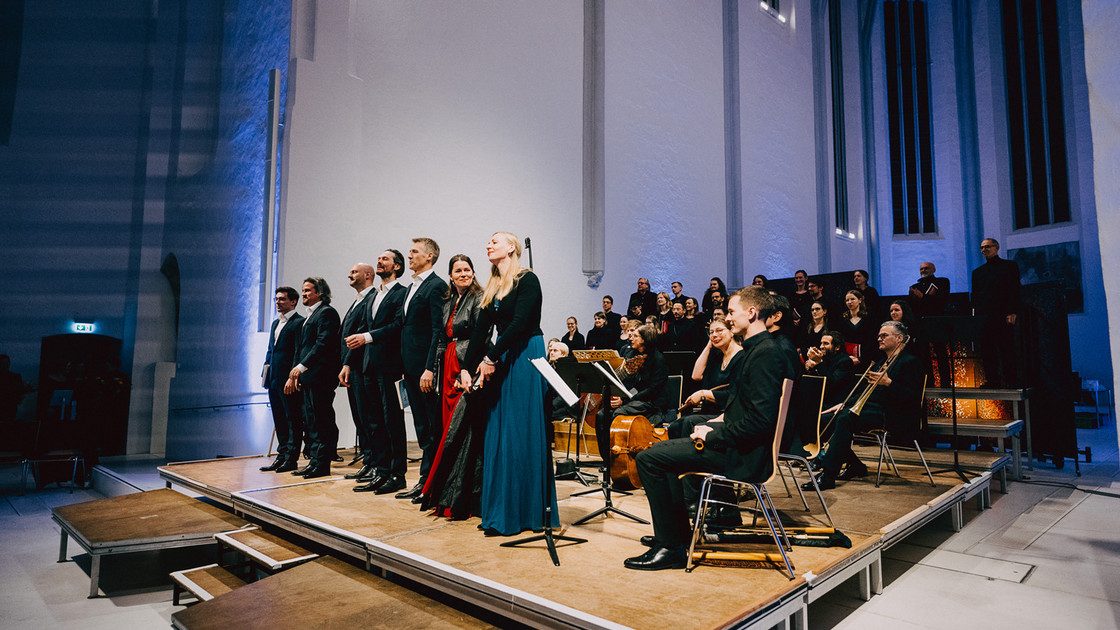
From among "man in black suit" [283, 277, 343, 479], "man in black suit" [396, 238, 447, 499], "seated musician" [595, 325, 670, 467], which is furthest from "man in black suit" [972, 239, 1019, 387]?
"man in black suit" [283, 277, 343, 479]

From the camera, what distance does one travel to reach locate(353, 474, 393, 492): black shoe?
14.9 feet

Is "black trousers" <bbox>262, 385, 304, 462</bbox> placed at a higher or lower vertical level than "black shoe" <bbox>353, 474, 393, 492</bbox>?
higher


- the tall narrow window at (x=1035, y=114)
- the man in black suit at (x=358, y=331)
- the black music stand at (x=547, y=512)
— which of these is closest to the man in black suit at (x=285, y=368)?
the man in black suit at (x=358, y=331)

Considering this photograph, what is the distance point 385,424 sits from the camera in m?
4.70

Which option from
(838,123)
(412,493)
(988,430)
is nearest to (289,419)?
(412,493)

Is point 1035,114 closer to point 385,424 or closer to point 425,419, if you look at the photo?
point 425,419

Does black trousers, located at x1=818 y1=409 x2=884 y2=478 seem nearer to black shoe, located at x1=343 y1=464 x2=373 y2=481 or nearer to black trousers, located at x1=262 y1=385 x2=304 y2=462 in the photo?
black shoe, located at x1=343 y1=464 x2=373 y2=481

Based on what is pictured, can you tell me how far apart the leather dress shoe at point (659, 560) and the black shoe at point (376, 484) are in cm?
228

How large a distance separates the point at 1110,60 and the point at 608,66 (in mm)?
9432

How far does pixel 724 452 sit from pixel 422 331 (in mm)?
2347

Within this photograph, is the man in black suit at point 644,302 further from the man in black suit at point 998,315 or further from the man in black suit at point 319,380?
the man in black suit at point 319,380

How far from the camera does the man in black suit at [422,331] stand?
4.31 meters

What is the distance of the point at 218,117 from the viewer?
32.6 ft

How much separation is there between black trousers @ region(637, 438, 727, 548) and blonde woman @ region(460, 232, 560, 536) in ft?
2.10
